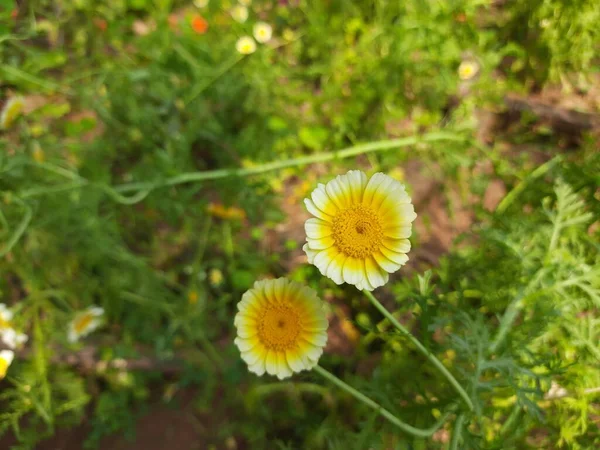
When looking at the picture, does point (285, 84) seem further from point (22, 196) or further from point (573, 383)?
point (573, 383)

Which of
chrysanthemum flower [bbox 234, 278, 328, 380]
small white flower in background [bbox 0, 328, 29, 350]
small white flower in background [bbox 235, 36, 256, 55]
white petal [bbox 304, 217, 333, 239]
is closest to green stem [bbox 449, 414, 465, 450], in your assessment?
chrysanthemum flower [bbox 234, 278, 328, 380]

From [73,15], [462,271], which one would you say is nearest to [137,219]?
[73,15]

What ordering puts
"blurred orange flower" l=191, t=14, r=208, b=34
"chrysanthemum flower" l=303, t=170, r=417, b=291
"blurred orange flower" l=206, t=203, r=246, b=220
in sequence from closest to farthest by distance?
1. "chrysanthemum flower" l=303, t=170, r=417, b=291
2. "blurred orange flower" l=206, t=203, r=246, b=220
3. "blurred orange flower" l=191, t=14, r=208, b=34

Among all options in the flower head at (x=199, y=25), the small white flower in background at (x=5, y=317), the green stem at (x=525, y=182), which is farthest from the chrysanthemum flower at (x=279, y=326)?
the flower head at (x=199, y=25)

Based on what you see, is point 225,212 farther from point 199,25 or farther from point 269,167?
point 199,25

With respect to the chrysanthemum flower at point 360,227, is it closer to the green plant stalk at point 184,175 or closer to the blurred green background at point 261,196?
the blurred green background at point 261,196

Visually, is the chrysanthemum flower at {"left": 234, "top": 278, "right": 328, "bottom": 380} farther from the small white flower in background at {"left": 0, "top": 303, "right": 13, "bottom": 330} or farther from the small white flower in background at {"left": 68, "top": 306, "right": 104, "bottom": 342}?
the small white flower in background at {"left": 0, "top": 303, "right": 13, "bottom": 330}
